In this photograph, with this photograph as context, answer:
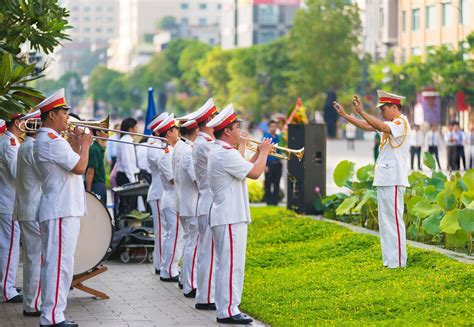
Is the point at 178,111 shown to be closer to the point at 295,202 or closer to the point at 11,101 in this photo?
the point at 295,202

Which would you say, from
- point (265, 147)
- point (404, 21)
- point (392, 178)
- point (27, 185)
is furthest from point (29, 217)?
point (404, 21)

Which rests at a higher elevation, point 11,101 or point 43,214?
point 11,101

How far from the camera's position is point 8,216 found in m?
13.2

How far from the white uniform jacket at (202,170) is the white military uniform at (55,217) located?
5.41ft

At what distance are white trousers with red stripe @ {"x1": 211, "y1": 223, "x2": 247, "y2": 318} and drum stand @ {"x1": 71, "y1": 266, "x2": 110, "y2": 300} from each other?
6.20 ft

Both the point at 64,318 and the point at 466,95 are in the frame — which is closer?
the point at 64,318

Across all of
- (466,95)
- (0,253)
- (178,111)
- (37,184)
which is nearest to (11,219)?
(0,253)

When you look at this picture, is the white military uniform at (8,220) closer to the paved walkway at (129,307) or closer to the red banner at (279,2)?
the paved walkway at (129,307)

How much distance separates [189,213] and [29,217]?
204 centimetres

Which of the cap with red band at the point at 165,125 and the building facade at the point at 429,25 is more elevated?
the building facade at the point at 429,25

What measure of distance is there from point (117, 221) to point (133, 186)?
553mm

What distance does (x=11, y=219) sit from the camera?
1323 centimetres

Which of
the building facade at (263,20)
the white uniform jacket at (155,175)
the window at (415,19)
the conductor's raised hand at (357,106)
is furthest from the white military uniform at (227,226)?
the building facade at (263,20)

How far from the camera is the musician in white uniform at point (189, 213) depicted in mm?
13492
